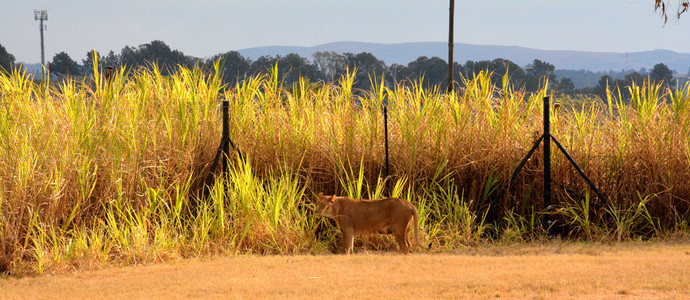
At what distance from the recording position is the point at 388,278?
517 centimetres

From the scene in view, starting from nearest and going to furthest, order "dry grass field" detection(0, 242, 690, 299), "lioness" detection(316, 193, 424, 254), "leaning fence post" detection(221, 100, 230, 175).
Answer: "dry grass field" detection(0, 242, 690, 299) < "lioness" detection(316, 193, 424, 254) < "leaning fence post" detection(221, 100, 230, 175)

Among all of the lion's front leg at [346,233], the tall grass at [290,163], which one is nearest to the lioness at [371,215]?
the lion's front leg at [346,233]

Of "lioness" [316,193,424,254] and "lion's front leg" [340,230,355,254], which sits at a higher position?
"lioness" [316,193,424,254]

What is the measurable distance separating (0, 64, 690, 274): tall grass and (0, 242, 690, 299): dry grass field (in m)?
0.60

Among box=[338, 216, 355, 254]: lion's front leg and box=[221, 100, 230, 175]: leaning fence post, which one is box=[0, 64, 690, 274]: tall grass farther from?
box=[338, 216, 355, 254]: lion's front leg

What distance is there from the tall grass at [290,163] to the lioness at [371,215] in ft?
1.74

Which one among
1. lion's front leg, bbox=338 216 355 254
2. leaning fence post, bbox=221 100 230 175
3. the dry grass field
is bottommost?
the dry grass field

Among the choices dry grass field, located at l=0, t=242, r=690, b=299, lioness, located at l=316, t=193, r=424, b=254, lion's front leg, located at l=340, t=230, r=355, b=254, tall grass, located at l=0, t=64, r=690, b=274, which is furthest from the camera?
tall grass, located at l=0, t=64, r=690, b=274

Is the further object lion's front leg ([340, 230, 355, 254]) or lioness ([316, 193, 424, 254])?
lion's front leg ([340, 230, 355, 254])

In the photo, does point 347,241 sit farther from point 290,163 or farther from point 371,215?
point 290,163

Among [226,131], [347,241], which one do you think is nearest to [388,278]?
[347,241]

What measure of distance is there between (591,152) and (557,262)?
2.72 meters

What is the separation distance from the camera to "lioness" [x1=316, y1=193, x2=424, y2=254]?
6.13 m

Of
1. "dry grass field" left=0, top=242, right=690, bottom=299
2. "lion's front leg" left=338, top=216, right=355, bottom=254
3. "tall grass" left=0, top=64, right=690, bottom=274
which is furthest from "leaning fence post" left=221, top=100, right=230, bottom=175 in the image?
"lion's front leg" left=338, top=216, right=355, bottom=254
